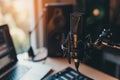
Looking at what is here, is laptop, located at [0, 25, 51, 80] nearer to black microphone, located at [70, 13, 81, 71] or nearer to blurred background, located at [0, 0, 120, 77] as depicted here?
blurred background, located at [0, 0, 120, 77]

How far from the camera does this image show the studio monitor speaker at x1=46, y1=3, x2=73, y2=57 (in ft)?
5.10

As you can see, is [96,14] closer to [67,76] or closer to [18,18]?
[67,76]

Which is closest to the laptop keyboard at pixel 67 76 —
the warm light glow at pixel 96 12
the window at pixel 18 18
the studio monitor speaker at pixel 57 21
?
→ the studio monitor speaker at pixel 57 21

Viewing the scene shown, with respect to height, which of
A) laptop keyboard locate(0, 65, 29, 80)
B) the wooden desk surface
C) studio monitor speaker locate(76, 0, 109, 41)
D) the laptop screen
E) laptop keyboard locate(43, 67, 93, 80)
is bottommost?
the wooden desk surface

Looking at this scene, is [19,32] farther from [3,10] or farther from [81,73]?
[81,73]

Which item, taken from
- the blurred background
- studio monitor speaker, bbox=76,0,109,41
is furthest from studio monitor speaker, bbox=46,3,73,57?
studio monitor speaker, bbox=76,0,109,41

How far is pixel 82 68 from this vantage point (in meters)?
1.44

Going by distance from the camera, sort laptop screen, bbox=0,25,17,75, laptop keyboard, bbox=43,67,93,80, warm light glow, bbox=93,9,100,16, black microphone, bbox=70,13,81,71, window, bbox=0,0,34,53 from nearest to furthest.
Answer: black microphone, bbox=70,13,81,71 → laptop keyboard, bbox=43,67,93,80 → laptop screen, bbox=0,25,17,75 → warm light glow, bbox=93,9,100,16 → window, bbox=0,0,34,53

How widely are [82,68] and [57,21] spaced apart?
14.5 inches

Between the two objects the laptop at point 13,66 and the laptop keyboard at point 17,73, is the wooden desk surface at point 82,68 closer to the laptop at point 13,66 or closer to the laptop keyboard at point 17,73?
the laptop at point 13,66

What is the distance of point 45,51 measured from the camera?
1735mm

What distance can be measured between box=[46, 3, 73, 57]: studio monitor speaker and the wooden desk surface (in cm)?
6

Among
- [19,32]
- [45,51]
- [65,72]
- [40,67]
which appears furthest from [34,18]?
[65,72]

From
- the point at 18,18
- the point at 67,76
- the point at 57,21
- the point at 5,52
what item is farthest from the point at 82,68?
the point at 18,18
